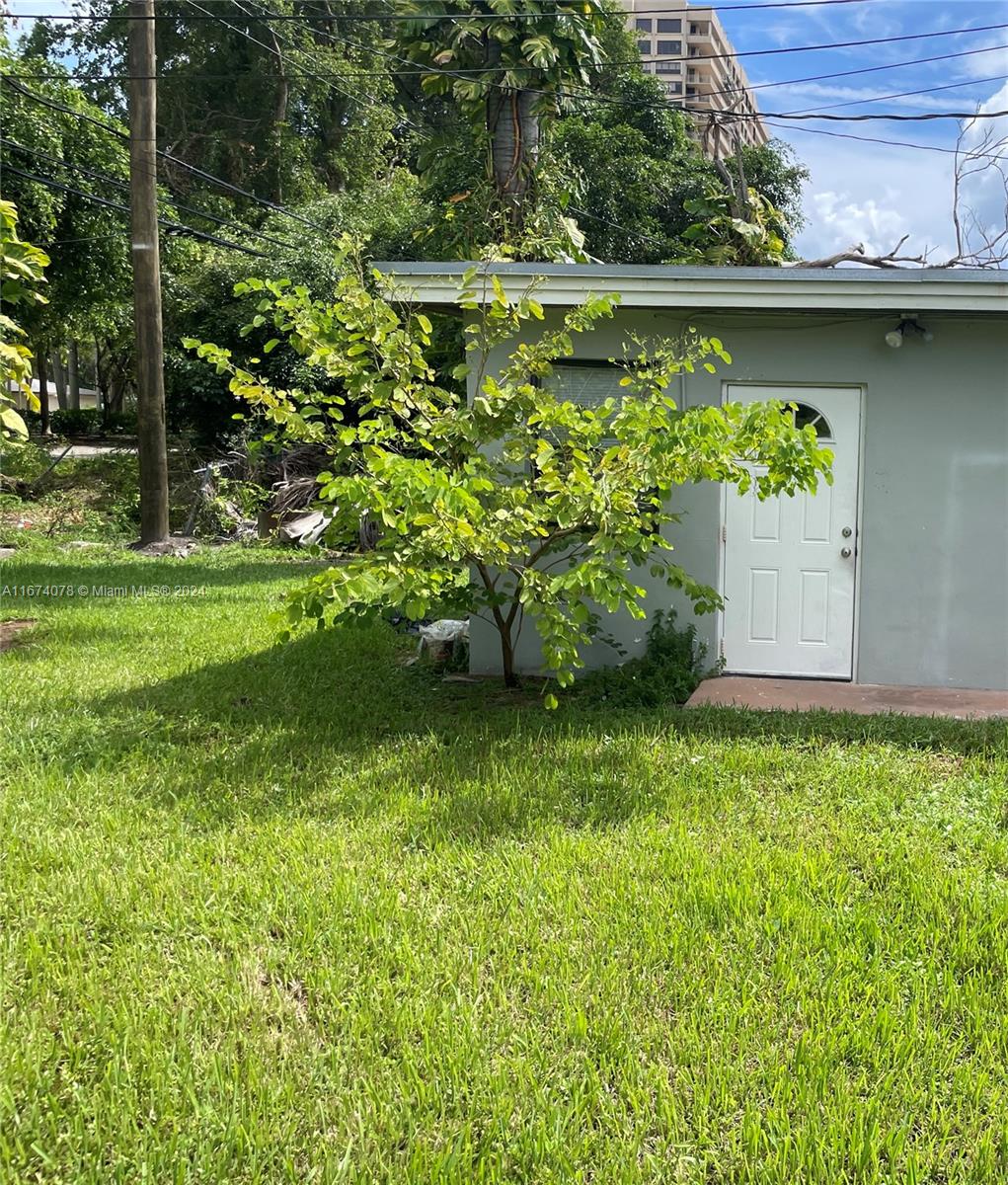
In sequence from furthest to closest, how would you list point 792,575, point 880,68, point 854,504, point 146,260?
point 146,260, point 880,68, point 792,575, point 854,504

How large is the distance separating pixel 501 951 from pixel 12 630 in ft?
21.9

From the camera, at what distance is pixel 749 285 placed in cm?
644

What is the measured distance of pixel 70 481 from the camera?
717 inches

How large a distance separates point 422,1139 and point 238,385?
4.13 m

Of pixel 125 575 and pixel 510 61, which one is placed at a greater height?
pixel 510 61

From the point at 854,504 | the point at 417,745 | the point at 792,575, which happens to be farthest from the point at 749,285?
the point at 417,745

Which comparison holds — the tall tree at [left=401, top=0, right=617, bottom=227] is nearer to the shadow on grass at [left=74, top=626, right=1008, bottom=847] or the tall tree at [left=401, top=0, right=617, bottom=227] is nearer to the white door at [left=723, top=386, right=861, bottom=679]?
the white door at [left=723, top=386, right=861, bottom=679]

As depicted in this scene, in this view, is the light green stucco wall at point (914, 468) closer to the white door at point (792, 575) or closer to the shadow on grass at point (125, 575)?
the white door at point (792, 575)

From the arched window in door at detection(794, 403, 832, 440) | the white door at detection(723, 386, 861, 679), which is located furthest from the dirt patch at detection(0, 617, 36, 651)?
the arched window in door at detection(794, 403, 832, 440)

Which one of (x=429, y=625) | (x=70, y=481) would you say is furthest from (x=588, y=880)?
(x=70, y=481)

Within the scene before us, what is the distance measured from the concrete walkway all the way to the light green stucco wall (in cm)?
27

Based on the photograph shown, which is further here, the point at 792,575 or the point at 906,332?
the point at 792,575

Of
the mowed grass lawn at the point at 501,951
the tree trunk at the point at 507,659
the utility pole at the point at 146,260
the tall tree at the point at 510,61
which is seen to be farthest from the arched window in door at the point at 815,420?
the utility pole at the point at 146,260

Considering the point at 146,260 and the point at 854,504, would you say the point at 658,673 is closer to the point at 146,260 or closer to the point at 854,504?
the point at 854,504
